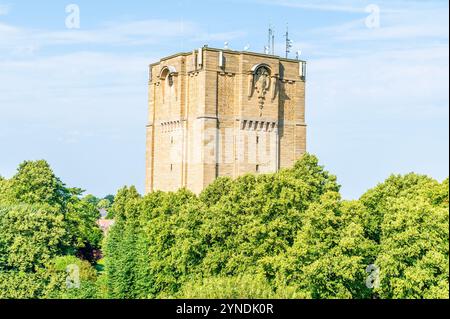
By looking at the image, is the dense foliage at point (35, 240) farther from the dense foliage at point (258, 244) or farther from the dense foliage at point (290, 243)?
the dense foliage at point (290, 243)

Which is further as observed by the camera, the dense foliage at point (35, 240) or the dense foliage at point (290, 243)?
the dense foliage at point (35, 240)

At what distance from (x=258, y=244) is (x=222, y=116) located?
33.2 meters

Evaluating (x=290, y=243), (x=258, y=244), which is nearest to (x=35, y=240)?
(x=258, y=244)

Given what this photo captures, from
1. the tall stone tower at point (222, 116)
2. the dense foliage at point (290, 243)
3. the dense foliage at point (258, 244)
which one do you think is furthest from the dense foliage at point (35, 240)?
the tall stone tower at point (222, 116)

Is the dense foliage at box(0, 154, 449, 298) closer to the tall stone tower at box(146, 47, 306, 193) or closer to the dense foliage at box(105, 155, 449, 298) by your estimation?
the dense foliage at box(105, 155, 449, 298)

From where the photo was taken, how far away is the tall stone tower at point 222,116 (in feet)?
255

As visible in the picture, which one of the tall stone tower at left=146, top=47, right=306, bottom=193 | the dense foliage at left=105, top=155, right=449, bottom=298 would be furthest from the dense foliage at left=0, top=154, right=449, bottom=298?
the tall stone tower at left=146, top=47, right=306, bottom=193

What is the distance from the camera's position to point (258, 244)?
153 feet

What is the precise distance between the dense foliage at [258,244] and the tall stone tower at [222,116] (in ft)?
28.4

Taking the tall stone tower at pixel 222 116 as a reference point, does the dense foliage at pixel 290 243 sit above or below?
below

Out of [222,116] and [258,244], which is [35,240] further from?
[222,116]

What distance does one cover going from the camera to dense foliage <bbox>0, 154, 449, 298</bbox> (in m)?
41.1
